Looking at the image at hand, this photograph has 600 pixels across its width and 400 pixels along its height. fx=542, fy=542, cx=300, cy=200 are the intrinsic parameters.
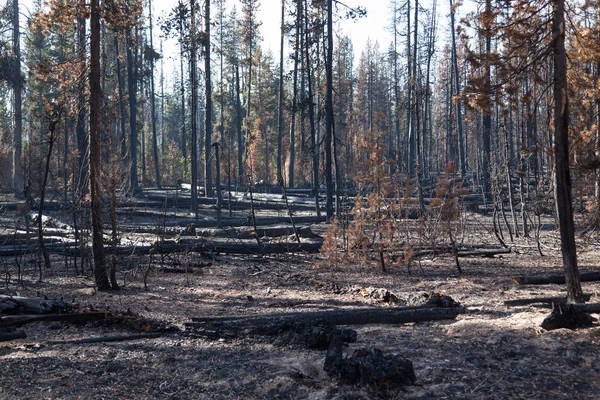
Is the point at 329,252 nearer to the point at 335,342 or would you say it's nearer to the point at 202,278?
the point at 202,278

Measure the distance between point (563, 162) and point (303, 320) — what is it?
412 cm

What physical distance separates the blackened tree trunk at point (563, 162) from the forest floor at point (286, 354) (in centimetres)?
65

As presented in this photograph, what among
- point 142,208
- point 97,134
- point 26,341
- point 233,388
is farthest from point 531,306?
point 142,208

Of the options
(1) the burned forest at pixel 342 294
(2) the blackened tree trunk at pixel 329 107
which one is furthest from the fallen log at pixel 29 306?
(2) the blackened tree trunk at pixel 329 107

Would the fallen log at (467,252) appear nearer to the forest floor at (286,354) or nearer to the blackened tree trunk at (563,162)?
the forest floor at (286,354)

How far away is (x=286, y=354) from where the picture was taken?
→ 6.25 metres

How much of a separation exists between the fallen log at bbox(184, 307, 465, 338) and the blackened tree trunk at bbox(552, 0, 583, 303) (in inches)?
60.8

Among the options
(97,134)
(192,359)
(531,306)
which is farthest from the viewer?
(97,134)

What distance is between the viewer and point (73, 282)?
11.8 meters

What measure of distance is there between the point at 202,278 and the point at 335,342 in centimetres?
757

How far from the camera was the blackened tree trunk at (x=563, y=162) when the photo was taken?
24.1 ft

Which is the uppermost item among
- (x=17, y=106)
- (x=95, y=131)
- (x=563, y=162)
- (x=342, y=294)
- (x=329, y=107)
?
(x=17, y=106)

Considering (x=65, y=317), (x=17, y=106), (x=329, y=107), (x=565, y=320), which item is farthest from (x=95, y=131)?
(x=17, y=106)

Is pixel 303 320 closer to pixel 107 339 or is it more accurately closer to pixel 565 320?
pixel 107 339
